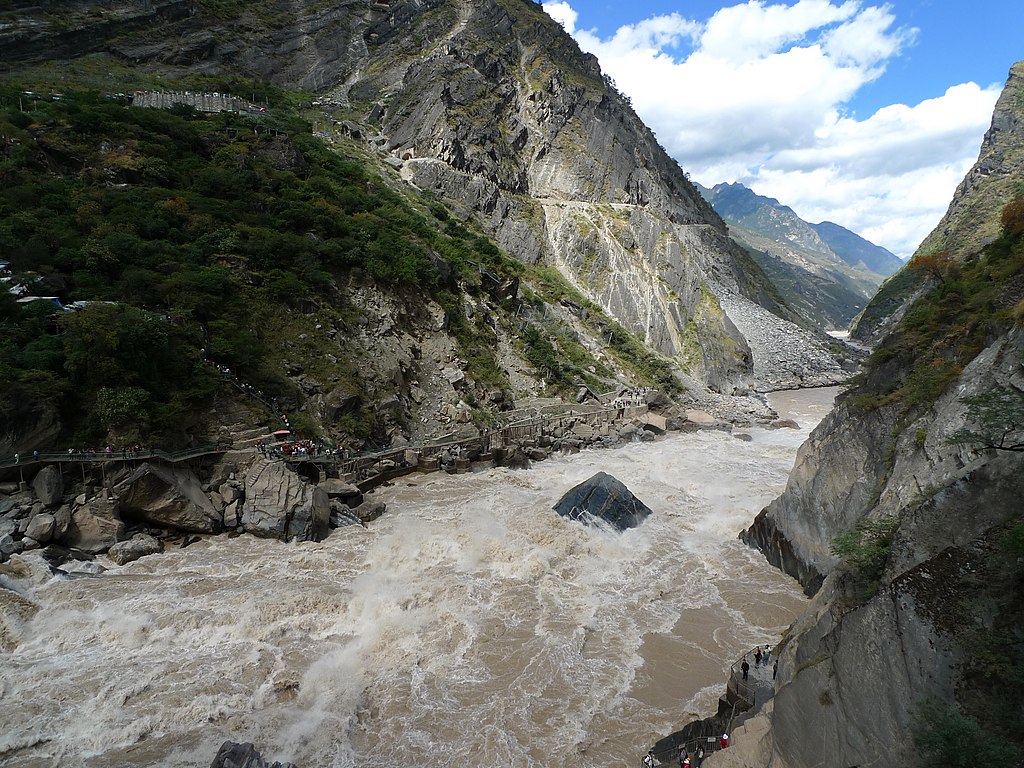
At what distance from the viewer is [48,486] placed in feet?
55.1

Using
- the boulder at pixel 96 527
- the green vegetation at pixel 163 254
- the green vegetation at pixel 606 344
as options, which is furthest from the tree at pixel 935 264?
the boulder at pixel 96 527

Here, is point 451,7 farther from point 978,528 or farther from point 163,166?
point 978,528

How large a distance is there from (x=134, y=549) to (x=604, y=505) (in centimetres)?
1598

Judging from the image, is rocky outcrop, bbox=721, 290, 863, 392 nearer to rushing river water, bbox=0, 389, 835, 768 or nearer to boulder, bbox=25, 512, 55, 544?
rushing river water, bbox=0, 389, 835, 768

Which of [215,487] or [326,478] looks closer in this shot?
[215,487]

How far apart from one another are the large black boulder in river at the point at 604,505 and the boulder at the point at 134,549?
555 inches

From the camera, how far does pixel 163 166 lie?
31.0 meters

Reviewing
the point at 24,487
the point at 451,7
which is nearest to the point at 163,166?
the point at 24,487

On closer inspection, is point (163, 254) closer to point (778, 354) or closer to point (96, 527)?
point (96, 527)

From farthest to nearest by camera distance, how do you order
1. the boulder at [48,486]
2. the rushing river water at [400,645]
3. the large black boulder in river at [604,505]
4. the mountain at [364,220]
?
the mountain at [364,220] → the large black boulder in river at [604,505] → the boulder at [48,486] → the rushing river water at [400,645]

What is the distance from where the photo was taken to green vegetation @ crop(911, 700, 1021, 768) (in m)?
4.92

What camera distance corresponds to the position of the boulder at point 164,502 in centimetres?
1764

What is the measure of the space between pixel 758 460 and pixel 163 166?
38880mm

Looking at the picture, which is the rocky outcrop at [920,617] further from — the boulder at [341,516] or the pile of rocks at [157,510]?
the pile of rocks at [157,510]
